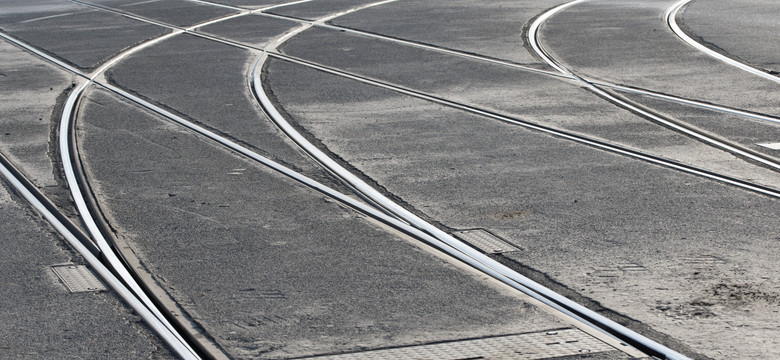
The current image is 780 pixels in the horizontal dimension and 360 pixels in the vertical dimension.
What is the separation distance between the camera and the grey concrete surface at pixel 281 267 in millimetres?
5520

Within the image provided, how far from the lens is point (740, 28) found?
17.8 meters

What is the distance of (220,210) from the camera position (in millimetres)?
7836

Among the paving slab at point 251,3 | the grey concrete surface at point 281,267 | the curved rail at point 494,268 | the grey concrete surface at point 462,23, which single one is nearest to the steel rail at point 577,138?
the curved rail at point 494,268

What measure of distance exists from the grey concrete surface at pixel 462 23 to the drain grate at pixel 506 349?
959 centimetres

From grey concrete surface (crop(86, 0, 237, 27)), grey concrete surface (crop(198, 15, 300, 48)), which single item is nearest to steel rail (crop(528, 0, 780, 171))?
grey concrete surface (crop(198, 15, 300, 48))

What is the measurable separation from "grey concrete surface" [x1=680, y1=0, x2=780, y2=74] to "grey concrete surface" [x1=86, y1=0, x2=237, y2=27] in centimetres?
1053

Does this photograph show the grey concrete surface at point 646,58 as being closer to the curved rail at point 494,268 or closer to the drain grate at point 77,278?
the curved rail at point 494,268

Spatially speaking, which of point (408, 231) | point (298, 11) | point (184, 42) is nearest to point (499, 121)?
point (408, 231)

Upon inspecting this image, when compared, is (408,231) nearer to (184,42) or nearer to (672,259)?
(672,259)

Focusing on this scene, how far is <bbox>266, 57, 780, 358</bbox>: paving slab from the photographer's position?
5.70 meters

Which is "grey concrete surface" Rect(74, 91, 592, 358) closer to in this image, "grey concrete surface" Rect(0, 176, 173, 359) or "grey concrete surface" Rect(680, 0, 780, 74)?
"grey concrete surface" Rect(0, 176, 173, 359)

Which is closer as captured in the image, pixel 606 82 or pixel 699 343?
pixel 699 343

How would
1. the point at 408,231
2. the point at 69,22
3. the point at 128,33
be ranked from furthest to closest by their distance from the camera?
the point at 69,22
the point at 128,33
the point at 408,231

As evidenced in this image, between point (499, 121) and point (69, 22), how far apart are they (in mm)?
14458
